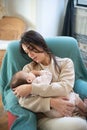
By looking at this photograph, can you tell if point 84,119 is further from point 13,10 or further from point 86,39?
point 13,10

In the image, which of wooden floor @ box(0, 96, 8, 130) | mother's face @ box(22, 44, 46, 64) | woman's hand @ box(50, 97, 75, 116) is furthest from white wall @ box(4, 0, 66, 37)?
woman's hand @ box(50, 97, 75, 116)

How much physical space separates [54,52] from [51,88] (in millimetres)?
415

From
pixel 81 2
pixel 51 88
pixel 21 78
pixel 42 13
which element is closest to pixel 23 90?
pixel 21 78

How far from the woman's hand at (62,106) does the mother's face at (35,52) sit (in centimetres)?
31

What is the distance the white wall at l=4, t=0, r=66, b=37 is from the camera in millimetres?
2814

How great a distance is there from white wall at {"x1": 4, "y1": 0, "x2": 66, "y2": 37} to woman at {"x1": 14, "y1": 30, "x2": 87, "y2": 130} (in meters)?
1.23

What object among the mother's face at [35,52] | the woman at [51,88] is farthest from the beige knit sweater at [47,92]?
the mother's face at [35,52]

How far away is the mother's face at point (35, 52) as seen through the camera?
1569 millimetres

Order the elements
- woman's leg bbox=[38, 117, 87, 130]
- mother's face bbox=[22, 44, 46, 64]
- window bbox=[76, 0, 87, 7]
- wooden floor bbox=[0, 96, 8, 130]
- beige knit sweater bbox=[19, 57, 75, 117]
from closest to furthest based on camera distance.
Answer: woman's leg bbox=[38, 117, 87, 130], beige knit sweater bbox=[19, 57, 75, 117], mother's face bbox=[22, 44, 46, 64], wooden floor bbox=[0, 96, 8, 130], window bbox=[76, 0, 87, 7]

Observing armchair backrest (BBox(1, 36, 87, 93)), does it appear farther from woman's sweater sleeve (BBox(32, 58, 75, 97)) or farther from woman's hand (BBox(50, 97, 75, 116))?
woman's hand (BBox(50, 97, 75, 116))

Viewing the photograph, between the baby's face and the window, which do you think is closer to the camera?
the baby's face

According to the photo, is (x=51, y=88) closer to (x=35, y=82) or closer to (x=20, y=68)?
(x=35, y=82)

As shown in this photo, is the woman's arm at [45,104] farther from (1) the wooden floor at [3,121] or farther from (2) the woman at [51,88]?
(1) the wooden floor at [3,121]

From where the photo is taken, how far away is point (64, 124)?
4.44 ft
